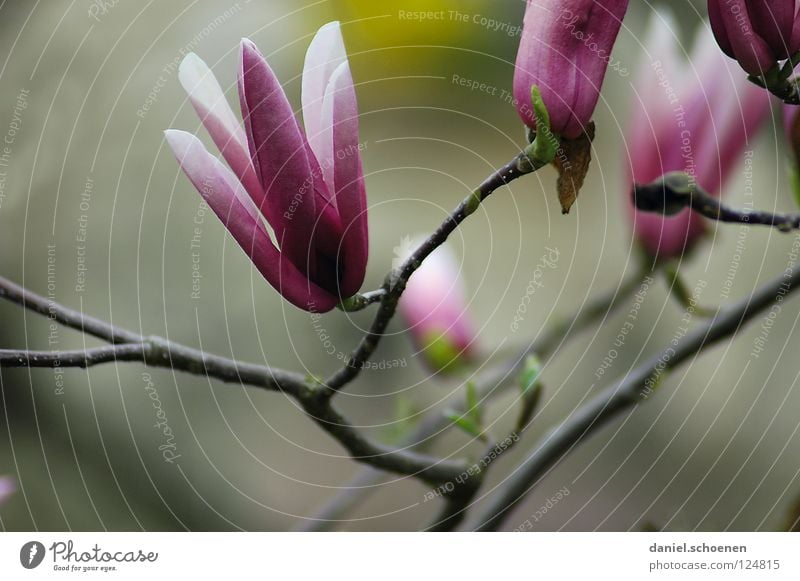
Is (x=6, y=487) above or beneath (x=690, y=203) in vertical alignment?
beneath

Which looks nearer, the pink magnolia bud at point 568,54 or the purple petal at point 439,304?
the pink magnolia bud at point 568,54

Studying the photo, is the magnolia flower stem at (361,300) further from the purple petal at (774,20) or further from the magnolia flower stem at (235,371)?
the purple petal at (774,20)

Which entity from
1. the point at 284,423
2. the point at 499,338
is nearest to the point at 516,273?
the point at 499,338

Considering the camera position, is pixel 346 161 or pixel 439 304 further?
pixel 439 304

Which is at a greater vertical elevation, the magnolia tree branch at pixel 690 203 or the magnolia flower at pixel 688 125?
the magnolia flower at pixel 688 125

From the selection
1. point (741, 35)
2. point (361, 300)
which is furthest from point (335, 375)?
point (741, 35)

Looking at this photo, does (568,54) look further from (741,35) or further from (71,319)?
(71,319)

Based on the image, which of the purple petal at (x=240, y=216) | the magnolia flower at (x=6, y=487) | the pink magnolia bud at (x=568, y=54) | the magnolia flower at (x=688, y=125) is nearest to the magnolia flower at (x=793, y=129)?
the magnolia flower at (x=688, y=125)
